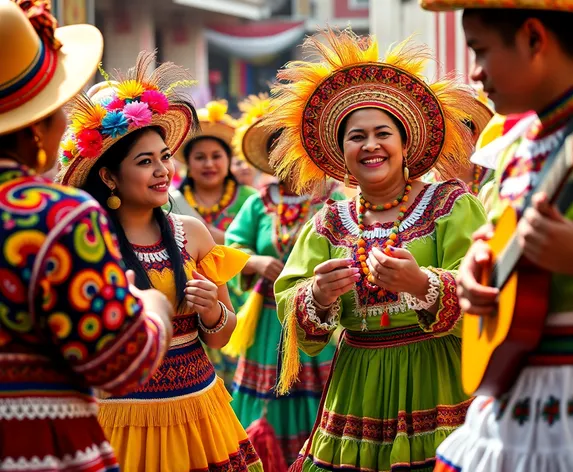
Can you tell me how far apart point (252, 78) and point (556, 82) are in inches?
1509

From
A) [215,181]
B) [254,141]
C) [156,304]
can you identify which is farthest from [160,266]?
[215,181]

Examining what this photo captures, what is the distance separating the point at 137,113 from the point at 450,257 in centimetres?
144

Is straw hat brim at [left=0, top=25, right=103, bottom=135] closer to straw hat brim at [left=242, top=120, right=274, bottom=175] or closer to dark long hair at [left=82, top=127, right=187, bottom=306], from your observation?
dark long hair at [left=82, top=127, right=187, bottom=306]

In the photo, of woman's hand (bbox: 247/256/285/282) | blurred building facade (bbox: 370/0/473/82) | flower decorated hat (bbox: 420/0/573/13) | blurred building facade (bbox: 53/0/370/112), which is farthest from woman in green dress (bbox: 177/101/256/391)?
blurred building facade (bbox: 53/0/370/112)

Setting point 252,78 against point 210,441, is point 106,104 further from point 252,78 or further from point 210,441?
point 252,78

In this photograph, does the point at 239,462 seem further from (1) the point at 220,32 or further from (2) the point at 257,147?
(1) the point at 220,32

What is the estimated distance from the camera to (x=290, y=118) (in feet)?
15.5

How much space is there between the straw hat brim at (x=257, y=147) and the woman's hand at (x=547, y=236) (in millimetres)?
5332

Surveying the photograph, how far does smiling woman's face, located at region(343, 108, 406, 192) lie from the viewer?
4.43 meters

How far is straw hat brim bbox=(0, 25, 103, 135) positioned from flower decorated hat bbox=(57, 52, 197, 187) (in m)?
1.27

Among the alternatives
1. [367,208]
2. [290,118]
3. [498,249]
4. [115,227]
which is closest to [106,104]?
[115,227]

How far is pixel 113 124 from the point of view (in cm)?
438

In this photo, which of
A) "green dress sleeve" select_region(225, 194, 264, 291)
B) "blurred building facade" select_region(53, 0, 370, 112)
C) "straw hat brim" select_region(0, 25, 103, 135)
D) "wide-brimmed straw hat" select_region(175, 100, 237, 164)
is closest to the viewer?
"straw hat brim" select_region(0, 25, 103, 135)

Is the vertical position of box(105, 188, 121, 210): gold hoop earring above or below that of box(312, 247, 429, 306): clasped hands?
above
